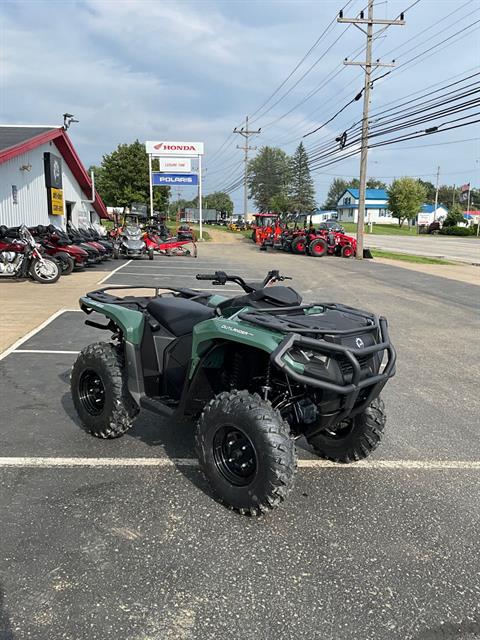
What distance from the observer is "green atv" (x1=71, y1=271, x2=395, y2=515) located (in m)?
2.79

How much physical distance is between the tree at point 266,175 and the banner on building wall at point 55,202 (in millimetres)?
88167

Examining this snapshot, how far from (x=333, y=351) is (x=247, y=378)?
87 centimetres

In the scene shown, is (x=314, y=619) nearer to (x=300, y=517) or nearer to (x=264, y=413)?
(x=300, y=517)

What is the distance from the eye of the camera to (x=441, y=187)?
139000 millimetres

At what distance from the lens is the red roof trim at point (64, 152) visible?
16734mm

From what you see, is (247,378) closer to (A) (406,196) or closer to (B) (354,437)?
(B) (354,437)

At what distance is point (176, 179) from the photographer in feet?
131

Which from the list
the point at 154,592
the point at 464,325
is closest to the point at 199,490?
the point at 154,592

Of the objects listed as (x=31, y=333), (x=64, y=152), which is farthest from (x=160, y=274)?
(x=64, y=152)

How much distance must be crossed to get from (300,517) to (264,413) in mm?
722

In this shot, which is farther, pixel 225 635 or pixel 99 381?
pixel 99 381

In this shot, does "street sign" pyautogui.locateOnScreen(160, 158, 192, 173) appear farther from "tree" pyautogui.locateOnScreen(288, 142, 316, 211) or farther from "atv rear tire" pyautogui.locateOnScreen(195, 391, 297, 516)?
"tree" pyautogui.locateOnScreen(288, 142, 316, 211)

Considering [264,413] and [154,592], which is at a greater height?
[264,413]

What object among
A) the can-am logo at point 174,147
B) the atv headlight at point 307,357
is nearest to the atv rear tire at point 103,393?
the atv headlight at point 307,357
